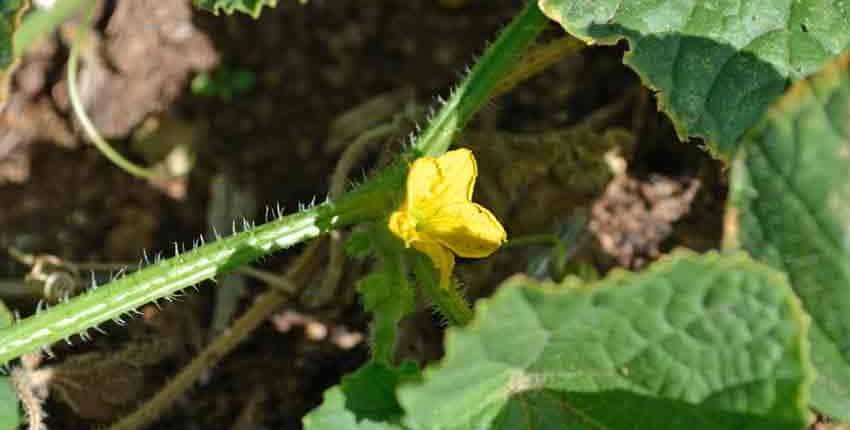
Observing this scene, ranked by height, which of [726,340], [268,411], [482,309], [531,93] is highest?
[482,309]

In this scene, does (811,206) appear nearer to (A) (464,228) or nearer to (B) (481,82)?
(A) (464,228)

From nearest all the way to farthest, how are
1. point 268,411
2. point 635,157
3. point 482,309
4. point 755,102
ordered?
1. point 482,309
2. point 755,102
3. point 268,411
4. point 635,157

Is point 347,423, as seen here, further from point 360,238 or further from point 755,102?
point 755,102

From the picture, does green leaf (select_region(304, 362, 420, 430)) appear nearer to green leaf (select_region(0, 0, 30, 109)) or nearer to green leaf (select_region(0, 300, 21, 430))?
green leaf (select_region(0, 300, 21, 430))

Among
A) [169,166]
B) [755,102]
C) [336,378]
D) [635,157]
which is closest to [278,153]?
[169,166]

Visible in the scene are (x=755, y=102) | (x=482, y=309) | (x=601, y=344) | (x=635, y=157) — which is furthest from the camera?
(x=635, y=157)

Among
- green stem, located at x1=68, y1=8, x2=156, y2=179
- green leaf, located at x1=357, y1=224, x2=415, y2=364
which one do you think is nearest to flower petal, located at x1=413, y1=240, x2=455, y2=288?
green leaf, located at x1=357, y1=224, x2=415, y2=364
